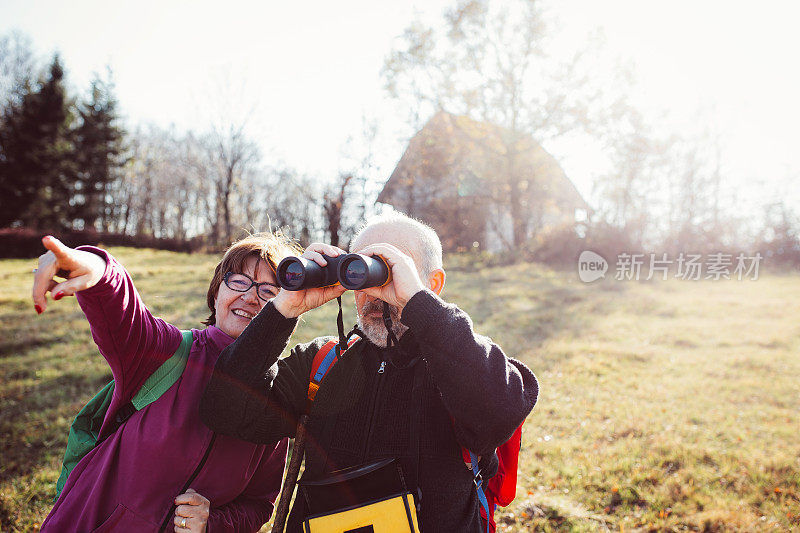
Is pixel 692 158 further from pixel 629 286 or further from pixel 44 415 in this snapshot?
pixel 44 415

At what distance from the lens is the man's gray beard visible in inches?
70.8

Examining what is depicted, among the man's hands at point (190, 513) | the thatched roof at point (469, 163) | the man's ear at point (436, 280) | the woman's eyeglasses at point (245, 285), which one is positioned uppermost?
the thatched roof at point (469, 163)

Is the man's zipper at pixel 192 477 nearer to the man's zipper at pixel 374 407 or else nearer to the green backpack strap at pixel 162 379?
the green backpack strap at pixel 162 379

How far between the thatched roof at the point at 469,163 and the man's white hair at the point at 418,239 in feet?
60.5

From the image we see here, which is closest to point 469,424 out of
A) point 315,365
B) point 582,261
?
point 315,365

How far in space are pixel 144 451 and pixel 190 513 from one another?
0.89ft

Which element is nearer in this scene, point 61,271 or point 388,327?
point 61,271

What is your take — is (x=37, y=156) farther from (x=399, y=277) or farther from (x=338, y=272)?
(x=399, y=277)

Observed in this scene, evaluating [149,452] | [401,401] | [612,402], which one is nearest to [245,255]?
[149,452]

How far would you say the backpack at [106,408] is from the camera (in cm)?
169

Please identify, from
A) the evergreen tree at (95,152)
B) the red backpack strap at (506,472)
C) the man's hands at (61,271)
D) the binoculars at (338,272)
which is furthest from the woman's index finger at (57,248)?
the evergreen tree at (95,152)

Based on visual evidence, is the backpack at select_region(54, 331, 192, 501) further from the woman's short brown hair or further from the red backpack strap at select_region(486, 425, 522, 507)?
the red backpack strap at select_region(486, 425, 522, 507)

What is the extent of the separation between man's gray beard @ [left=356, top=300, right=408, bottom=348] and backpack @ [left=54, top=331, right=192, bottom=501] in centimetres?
71

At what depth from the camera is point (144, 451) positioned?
161 centimetres
